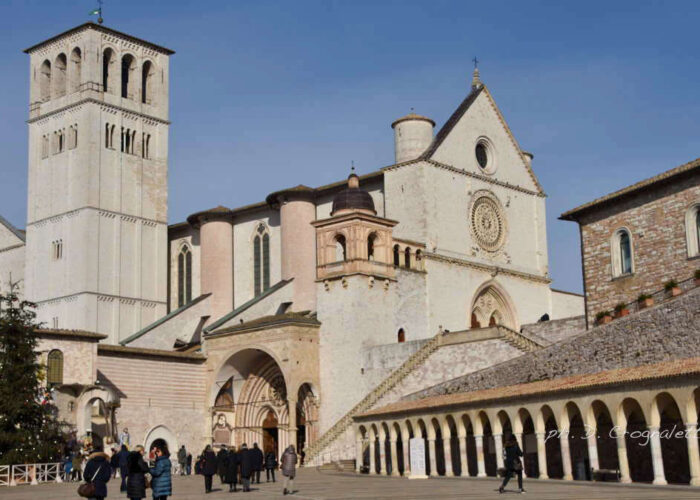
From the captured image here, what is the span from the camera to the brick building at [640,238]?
34.7m

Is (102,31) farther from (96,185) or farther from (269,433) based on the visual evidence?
(269,433)

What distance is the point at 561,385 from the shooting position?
30906 mm

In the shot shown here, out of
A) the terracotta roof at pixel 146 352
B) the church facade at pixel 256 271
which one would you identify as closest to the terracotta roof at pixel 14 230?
the church facade at pixel 256 271

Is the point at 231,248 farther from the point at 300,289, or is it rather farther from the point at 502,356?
the point at 502,356

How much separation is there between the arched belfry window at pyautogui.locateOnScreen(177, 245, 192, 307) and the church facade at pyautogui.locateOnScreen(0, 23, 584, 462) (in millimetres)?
88

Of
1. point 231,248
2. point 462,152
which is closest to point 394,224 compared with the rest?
point 462,152

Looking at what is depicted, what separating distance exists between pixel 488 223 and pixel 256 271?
1249 cm

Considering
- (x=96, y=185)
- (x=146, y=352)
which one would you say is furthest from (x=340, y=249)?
(x=96, y=185)

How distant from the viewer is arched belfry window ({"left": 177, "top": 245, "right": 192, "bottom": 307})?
61781 mm

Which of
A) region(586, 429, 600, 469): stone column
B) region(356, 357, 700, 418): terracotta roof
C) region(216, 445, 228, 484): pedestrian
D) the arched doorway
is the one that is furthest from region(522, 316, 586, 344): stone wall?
region(216, 445, 228, 484): pedestrian

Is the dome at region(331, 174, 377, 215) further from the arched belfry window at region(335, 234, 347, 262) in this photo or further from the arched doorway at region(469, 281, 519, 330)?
the arched doorway at region(469, 281, 519, 330)

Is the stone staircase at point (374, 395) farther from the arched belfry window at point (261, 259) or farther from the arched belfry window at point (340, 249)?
the arched belfry window at point (261, 259)

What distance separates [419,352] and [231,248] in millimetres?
18780

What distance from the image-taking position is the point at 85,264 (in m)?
57.7
